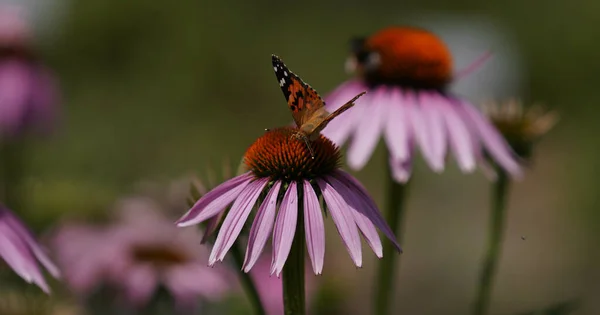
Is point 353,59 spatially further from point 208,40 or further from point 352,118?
point 208,40

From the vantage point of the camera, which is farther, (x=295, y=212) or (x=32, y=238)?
(x=32, y=238)

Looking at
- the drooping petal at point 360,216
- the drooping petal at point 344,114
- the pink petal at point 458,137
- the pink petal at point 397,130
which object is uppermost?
the drooping petal at point 360,216

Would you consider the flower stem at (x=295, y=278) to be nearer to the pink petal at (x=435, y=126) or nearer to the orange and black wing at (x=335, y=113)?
the orange and black wing at (x=335, y=113)

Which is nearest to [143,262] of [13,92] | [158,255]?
[158,255]

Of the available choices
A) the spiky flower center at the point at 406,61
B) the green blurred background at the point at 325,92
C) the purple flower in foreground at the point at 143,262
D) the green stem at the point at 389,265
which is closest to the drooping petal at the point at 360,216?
the green stem at the point at 389,265

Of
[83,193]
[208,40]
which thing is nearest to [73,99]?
[208,40]

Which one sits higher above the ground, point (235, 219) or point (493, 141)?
point (235, 219)

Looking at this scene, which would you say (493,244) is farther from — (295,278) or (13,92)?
(13,92)
